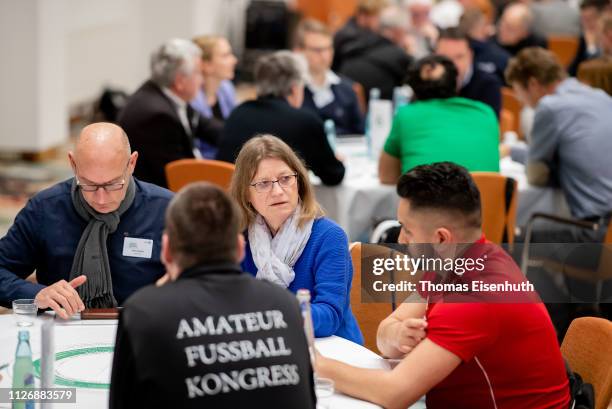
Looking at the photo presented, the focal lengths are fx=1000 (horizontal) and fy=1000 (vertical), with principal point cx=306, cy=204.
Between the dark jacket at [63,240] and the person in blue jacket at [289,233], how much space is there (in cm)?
31

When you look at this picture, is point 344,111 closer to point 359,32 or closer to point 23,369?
point 359,32

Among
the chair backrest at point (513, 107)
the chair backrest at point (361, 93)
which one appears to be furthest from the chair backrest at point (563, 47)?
the chair backrest at point (361, 93)

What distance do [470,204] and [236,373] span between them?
0.91 metres

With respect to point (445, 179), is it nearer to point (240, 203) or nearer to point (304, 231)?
point (304, 231)

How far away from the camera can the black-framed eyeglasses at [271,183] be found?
3.19 m

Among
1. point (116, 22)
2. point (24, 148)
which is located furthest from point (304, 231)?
point (116, 22)

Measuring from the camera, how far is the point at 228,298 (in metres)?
2.04

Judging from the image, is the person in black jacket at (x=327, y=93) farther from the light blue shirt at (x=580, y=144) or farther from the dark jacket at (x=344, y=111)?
the light blue shirt at (x=580, y=144)

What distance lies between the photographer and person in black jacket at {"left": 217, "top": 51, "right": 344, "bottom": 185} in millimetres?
4895

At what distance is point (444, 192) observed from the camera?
8.59 ft

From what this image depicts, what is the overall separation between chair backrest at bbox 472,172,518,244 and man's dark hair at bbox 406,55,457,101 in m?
0.65

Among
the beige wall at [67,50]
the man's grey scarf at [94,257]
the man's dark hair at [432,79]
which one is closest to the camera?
the man's grey scarf at [94,257]

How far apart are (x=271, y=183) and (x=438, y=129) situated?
1956 millimetres

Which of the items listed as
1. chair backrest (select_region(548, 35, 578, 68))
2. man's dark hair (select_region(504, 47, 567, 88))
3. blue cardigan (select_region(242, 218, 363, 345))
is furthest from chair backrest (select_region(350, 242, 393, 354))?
chair backrest (select_region(548, 35, 578, 68))
